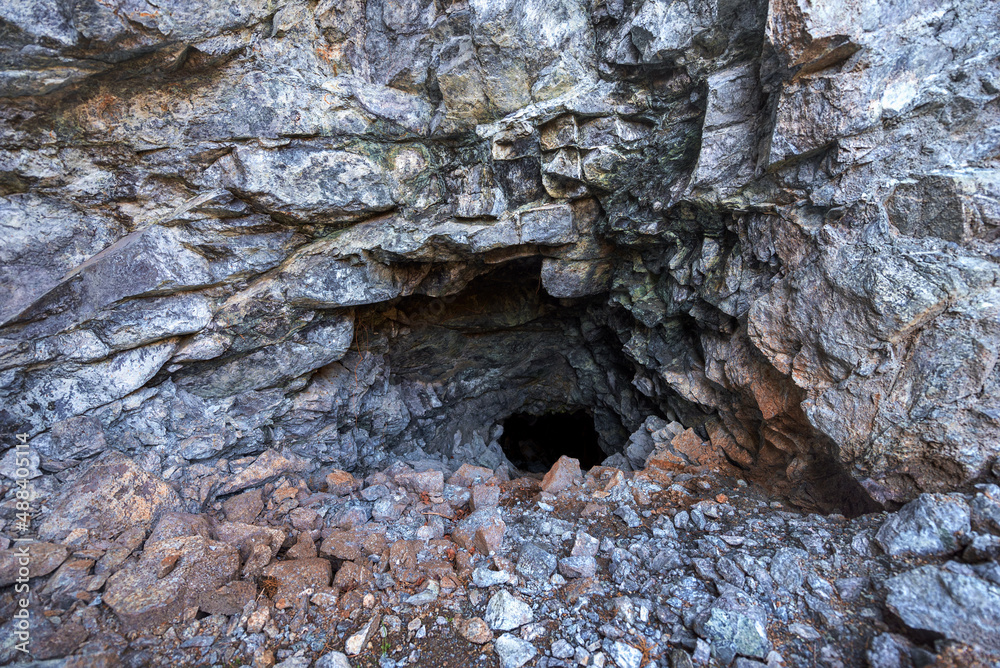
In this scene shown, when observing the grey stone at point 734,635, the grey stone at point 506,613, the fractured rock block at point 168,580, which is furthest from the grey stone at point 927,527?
the fractured rock block at point 168,580

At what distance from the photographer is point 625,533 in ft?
10.9

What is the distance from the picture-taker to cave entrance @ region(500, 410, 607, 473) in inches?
381

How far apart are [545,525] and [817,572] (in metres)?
1.77

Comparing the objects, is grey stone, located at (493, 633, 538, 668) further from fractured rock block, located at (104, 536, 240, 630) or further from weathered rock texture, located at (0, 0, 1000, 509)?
weathered rock texture, located at (0, 0, 1000, 509)

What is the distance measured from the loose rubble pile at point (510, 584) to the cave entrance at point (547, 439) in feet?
20.1

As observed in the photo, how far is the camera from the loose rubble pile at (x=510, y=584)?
7.53 ft

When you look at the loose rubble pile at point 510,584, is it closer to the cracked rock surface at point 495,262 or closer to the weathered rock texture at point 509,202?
the cracked rock surface at point 495,262

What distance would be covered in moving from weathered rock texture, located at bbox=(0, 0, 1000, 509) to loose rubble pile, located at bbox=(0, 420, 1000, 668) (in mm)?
495

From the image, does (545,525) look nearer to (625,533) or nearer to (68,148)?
(625,533)

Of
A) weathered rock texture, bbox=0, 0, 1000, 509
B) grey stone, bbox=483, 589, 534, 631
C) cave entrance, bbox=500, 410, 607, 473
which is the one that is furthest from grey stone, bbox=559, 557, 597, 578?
cave entrance, bbox=500, 410, 607, 473

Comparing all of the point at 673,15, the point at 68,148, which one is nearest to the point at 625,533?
the point at 673,15

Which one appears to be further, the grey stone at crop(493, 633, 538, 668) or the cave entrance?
the cave entrance

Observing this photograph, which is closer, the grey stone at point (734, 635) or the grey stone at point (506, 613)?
the grey stone at point (734, 635)

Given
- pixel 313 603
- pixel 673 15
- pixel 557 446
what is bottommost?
pixel 557 446
